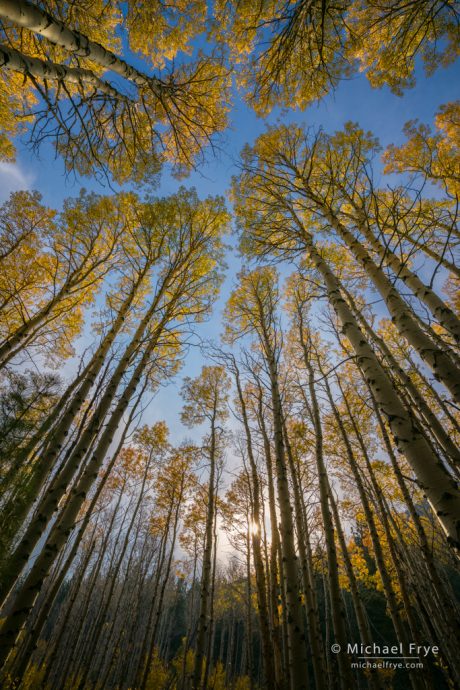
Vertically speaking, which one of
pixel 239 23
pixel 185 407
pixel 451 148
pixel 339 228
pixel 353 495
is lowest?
pixel 339 228

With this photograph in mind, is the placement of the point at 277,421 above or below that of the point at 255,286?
below

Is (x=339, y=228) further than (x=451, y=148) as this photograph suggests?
No

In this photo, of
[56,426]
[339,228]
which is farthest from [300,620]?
[339,228]

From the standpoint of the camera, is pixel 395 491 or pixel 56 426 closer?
pixel 56 426

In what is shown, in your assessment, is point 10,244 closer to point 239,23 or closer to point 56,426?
point 56,426

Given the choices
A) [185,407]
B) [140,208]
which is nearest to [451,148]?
[140,208]

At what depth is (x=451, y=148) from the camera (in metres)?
8.37

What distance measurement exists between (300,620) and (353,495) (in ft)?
32.4

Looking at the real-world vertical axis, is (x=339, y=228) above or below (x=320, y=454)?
above

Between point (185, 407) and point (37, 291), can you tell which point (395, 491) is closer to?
point (185, 407)

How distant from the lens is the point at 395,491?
10.4 meters

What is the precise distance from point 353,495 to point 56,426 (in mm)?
12281

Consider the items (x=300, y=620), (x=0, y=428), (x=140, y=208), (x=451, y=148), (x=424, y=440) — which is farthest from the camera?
(x=451, y=148)

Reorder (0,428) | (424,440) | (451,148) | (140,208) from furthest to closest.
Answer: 1. (451,148)
2. (140,208)
3. (0,428)
4. (424,440)
